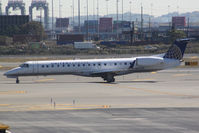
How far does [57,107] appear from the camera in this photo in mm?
33094

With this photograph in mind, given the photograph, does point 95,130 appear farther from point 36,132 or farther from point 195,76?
point 195,76

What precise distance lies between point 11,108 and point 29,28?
14834 cm

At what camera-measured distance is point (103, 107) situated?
32688 mm

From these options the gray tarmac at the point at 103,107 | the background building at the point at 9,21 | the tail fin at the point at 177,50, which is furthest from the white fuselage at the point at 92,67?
the background building at the point at 9,21

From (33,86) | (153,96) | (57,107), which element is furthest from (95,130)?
(33,86)

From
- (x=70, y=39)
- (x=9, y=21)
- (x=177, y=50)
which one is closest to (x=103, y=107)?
(x=177, y=50)

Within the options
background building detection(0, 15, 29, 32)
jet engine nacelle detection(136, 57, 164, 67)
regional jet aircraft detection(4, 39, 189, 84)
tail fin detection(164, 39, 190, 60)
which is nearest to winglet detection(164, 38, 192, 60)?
tail fin detection(164, 39, 190, 60)

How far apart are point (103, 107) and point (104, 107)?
3.0 inches

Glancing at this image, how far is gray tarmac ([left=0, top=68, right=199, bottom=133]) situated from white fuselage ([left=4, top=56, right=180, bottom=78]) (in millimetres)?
1611

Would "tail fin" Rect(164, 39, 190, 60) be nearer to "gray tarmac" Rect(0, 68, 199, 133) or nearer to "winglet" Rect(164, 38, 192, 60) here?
"winglet" Rect(164, 38, 192, 60)

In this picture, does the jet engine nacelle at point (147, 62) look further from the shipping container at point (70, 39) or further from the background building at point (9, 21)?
the background building at point (9, 21)

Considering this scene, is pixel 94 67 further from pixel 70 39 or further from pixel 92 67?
pixel 70 39

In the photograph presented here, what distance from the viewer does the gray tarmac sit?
25766 mm

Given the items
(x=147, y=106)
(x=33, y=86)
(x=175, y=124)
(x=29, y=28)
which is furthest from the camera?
(x=29, y=28)
